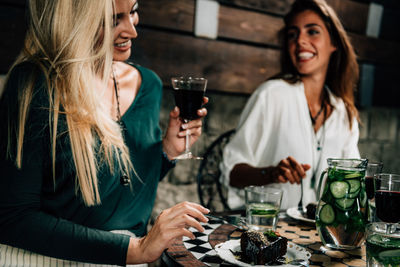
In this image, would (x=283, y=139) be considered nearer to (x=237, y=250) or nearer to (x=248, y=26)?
(x=248, y=26)

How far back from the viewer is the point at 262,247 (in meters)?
0.97

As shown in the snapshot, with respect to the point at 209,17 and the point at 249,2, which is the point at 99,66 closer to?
the point at 209,17

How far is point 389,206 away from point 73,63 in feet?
3.38

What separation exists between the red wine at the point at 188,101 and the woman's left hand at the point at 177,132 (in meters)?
0.02

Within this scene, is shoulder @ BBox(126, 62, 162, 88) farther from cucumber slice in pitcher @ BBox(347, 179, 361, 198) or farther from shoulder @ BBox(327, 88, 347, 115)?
shoulder @ BBox(327, 88, 347, 115)

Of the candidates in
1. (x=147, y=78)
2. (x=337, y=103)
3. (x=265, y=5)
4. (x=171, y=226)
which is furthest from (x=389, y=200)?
(x=265, y=5)

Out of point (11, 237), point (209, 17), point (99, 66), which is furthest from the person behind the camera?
point (209, 17)

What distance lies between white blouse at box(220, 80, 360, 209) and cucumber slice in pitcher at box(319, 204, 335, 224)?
38.8 inches

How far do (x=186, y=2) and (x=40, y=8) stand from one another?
5.37 ft

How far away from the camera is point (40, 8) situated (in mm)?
1206

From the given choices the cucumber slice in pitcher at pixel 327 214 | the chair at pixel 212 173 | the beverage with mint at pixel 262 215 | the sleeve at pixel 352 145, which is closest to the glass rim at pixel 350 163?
the cucumber slice in pitcher at pixel 327 214

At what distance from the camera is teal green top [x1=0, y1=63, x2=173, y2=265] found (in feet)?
3.61

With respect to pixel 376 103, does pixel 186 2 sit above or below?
above

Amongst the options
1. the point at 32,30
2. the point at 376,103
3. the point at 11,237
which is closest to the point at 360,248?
the point at 11,237
